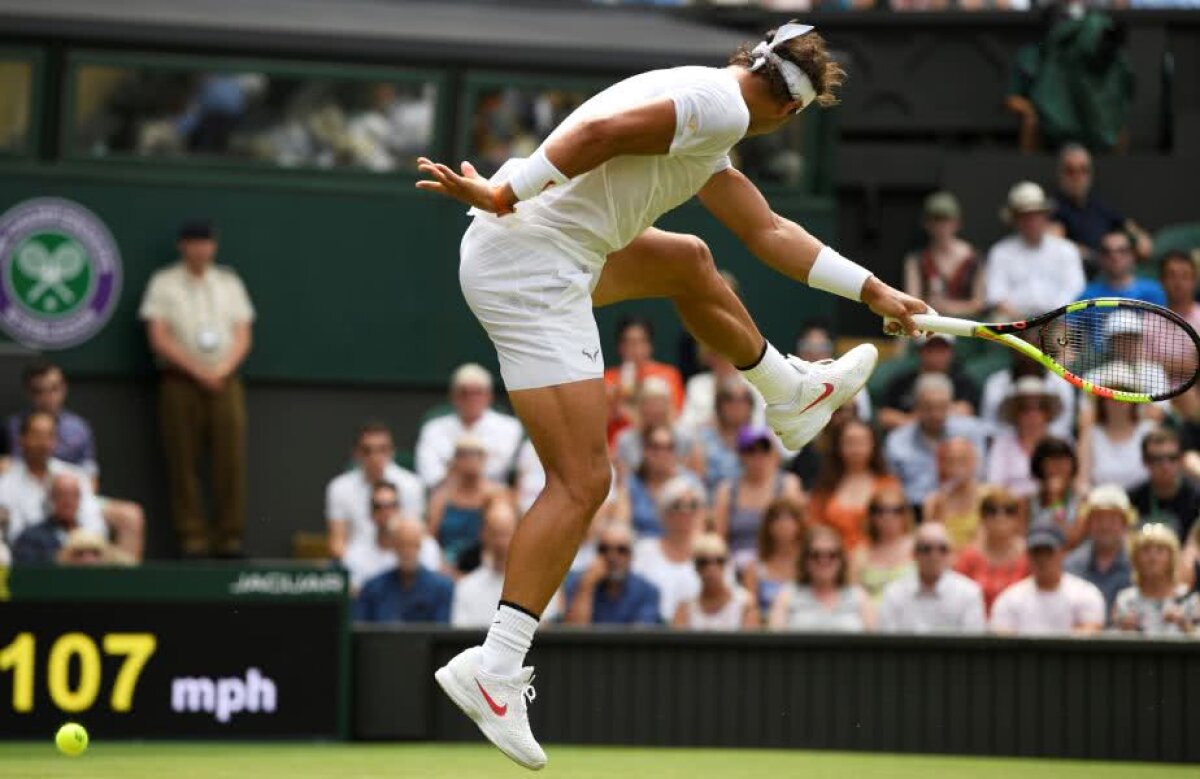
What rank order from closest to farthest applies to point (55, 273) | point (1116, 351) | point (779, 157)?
point (1116, 351), point (55, 273), point (779, 157)

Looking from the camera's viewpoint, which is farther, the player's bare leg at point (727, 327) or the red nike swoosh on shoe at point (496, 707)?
the player's bare leg at point (727, 327)

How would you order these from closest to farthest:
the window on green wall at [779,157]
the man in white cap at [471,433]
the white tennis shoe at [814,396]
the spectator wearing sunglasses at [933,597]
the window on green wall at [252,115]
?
the white tennis shoe at [814,396] < the spectator wearing sunglasses at [933,597] < the man in white cap at [471,433] < the window on green wall at [252,115] < the window on green wall at [779,157]

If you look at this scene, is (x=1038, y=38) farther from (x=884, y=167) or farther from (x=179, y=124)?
(x=179, y=124)

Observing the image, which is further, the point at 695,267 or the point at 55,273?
the point at 55,273

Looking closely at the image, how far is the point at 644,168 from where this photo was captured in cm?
736

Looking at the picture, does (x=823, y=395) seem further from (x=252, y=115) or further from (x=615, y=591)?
(x=252, y=115)

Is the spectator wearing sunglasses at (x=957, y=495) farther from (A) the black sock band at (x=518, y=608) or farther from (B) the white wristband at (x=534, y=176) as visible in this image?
(B) the white wristband at (x=534, y=176)

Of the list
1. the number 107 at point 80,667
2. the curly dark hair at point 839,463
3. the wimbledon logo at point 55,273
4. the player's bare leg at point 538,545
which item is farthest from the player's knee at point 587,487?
the wimbledon logo at point 55,273

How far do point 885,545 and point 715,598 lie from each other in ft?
2.97

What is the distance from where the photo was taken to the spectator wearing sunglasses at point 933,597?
35.6 ft

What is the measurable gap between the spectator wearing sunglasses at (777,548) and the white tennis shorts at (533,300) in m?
4.13

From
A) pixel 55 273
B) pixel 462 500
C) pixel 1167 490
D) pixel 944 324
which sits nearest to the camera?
pixel 944 324

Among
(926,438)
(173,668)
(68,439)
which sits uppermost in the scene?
(926,438)

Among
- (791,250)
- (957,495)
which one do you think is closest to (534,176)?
(791,250)
